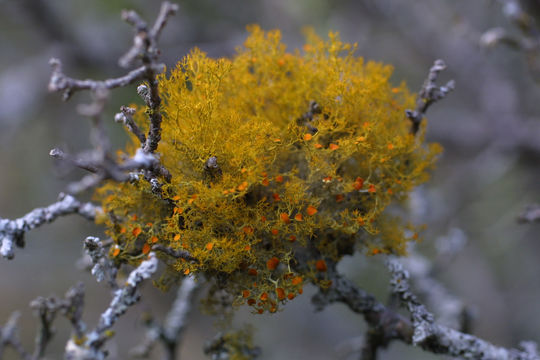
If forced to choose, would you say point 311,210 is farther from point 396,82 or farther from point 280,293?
point 396,82

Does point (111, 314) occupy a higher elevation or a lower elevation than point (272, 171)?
lower

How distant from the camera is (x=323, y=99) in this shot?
4.66 ft

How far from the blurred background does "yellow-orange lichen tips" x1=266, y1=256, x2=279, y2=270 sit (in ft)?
3.40

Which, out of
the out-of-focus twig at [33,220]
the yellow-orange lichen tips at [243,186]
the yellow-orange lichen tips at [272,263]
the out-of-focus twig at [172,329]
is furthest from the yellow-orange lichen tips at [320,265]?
the out-of-focus twig at [172,329]

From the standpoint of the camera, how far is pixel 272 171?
135 centimetres

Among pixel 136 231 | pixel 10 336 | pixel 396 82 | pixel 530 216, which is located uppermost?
pixel 396 82

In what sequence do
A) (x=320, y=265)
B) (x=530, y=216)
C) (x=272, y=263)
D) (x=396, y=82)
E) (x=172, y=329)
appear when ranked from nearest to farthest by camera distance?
(x=272, y=263)
(x=320, y=265)
(x=530, y=216)
(x=172, y=329)
(x=396, y=82)

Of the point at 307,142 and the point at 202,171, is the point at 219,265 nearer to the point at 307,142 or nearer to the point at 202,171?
the point at 202,171

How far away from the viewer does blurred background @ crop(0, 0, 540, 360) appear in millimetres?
3828

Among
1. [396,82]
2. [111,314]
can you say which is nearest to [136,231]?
[111,314]

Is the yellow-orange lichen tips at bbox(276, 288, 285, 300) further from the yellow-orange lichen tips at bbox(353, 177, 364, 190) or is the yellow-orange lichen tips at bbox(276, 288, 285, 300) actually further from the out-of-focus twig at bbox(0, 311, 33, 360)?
the out-of-focus twig at bbox(0, 311, 33, 360)

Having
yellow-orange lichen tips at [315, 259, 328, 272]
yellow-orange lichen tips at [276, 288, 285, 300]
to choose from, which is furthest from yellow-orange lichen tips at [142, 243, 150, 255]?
yellow-orange lichen tips at [315, 259, 328, 272]

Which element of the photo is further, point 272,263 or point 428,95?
point 428,95

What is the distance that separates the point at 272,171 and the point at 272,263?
10.6 inches
